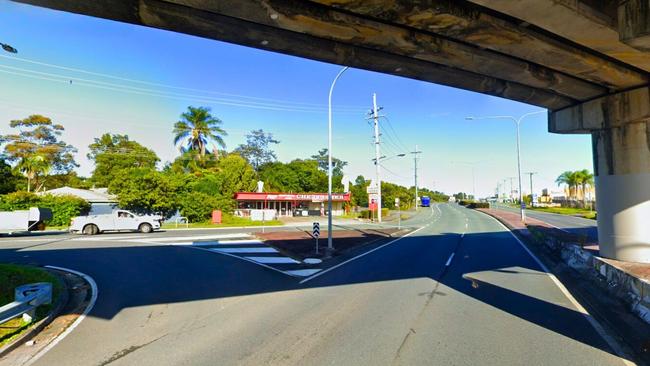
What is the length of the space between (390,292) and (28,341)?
705 cm

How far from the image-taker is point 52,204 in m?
33.7

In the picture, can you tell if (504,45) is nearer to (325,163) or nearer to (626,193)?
(626,193)

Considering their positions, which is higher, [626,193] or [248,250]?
[626,193]

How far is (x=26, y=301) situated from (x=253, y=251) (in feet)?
34.5

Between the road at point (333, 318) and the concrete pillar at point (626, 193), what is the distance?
225 cm

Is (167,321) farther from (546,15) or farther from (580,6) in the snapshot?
(580,6)

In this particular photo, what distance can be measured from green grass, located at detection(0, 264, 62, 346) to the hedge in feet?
83.0

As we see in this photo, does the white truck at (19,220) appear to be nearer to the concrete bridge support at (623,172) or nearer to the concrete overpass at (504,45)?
the concrete overpass at (504,45)

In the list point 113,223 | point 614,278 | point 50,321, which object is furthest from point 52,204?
point 614,278

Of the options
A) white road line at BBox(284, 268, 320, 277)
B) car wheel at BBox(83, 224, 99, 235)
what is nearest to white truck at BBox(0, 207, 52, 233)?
car wheel at BBox(83, 224, 99, 235)

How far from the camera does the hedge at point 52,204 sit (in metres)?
31.8

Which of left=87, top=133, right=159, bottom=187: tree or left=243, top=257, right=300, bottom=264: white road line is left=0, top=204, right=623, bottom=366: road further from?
left=87, top=133, right=159, bottom=187: tree

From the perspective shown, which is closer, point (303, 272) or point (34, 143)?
point (303, 272)

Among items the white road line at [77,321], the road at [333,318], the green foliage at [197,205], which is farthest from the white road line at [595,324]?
the green foliage at [197,205]
